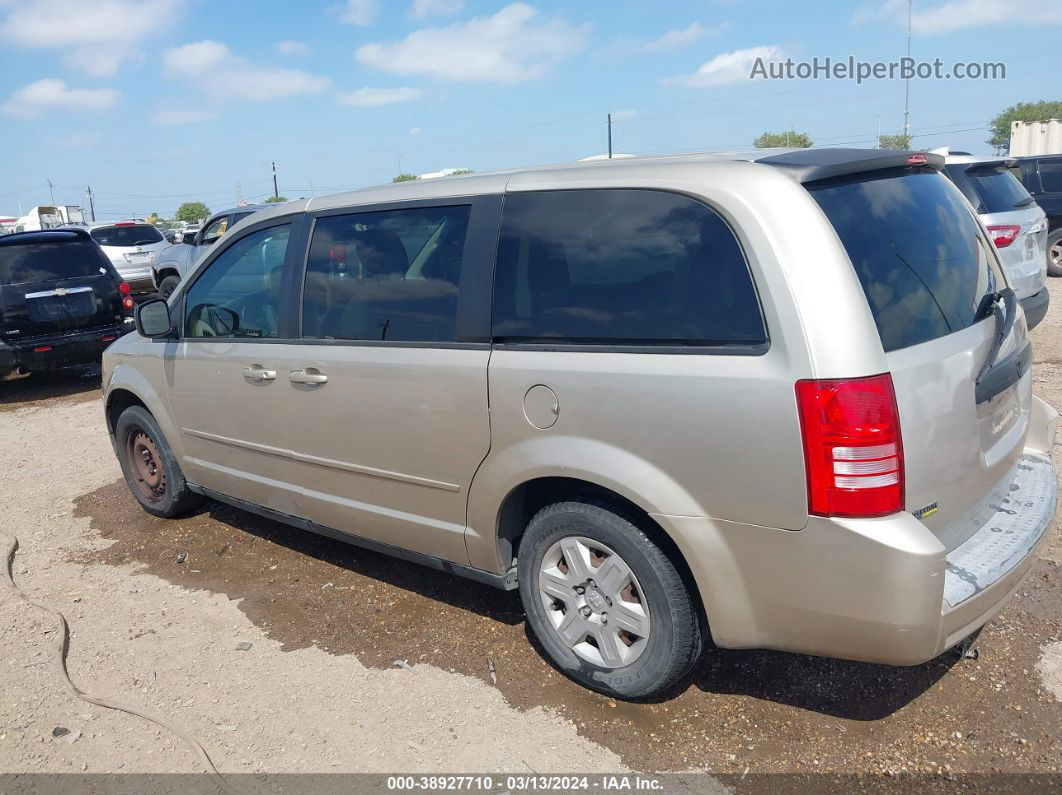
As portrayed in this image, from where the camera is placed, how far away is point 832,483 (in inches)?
96.6

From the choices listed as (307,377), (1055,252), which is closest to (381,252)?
(307,377)

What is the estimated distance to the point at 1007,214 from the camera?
28.8 ft

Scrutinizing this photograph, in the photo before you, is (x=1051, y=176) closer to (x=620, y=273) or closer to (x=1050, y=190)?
(x=1050, y=190)

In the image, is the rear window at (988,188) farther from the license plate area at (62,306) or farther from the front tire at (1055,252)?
the license plate area at (62,306)

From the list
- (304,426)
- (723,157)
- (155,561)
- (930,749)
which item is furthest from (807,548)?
(155,561)

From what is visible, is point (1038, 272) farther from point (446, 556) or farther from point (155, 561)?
point (155, 561)

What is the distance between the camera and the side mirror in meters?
4.69

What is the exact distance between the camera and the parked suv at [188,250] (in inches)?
575

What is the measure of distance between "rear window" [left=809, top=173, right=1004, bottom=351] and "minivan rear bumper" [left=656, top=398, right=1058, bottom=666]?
23.8 inches

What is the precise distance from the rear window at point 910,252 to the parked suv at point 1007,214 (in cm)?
568

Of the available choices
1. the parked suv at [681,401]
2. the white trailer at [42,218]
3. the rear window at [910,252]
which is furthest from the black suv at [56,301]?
the white trailer at [42,218]

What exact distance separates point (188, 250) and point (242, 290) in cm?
1232

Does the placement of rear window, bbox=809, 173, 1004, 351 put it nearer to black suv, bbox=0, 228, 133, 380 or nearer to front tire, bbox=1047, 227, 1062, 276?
black suv, bbox=0, 228, 133, 380

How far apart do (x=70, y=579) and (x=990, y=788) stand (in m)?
4.32
